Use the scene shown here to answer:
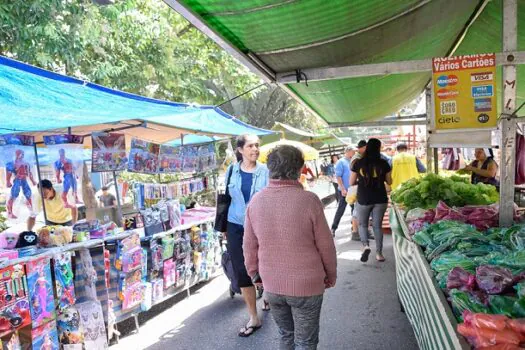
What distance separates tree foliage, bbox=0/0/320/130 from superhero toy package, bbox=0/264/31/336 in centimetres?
556

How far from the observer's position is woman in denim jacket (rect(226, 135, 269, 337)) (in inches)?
147

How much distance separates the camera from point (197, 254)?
5.27 m

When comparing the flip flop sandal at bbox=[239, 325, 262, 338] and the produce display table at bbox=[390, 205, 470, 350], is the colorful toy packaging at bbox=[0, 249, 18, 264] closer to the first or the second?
the flip flop sandal at bbox=[239, 325, 262, 338]

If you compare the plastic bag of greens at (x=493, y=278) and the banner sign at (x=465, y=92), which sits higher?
the banner sign at (x=465, y=92)

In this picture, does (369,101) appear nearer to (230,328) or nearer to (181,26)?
(230,328)

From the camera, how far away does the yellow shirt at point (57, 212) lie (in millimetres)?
6709

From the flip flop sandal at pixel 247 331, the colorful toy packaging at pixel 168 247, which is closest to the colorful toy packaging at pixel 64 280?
the colorful toy packaging at pixel 168 247

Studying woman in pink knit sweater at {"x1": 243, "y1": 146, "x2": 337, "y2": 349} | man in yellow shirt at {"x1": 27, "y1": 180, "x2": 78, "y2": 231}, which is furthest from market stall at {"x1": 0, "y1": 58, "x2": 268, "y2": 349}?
woman in pink knit sweater at {"x1": 243, "y1": 146, "x2": 337, "y2": 349}

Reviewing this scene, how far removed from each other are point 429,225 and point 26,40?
7.55 metres

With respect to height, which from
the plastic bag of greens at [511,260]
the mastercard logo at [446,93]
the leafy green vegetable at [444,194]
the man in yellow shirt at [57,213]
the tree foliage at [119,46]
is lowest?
the man in yellow shirt at [57,213]

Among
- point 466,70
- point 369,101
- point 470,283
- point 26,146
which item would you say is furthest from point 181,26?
point 470,283

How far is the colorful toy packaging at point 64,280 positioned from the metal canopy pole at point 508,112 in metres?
3.50

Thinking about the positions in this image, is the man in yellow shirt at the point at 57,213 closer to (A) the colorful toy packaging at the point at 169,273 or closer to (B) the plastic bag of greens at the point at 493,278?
(A) the colorful toy packaging at the point at 169,273

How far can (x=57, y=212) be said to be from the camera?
6832mm
